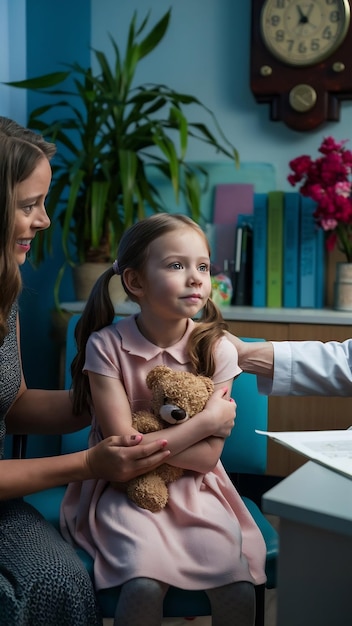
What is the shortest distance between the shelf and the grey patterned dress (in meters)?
1.24

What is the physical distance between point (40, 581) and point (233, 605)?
1.05ft

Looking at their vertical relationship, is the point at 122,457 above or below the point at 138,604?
above

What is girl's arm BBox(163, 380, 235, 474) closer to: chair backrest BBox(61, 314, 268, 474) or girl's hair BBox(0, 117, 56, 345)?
chair backrest BBox(61, 314, 268, 474)

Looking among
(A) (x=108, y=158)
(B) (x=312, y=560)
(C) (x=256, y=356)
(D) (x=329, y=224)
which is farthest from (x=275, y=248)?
(B) (x=312, y=560)

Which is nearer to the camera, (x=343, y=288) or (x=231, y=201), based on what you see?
(x=343, y=288)

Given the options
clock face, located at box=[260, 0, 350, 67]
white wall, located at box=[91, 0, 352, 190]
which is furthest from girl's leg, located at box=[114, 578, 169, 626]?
clock face, located at box=[260, 0, 350, 67]

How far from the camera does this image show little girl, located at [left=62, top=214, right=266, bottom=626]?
1245 mm

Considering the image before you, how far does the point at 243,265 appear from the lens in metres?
2.78

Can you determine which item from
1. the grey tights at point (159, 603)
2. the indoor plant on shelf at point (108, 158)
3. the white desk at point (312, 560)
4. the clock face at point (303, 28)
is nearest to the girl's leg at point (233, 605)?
the grey tights at point (159, 603)

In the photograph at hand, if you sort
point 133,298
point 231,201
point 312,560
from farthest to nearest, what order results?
1. point 231,201
2. point 133,298
3. point 312,560

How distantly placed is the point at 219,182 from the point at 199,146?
0.17 m

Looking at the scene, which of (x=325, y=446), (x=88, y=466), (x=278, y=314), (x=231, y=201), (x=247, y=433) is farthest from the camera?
(x=231, y=201)

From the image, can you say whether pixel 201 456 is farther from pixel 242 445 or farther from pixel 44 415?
pixel 44 415

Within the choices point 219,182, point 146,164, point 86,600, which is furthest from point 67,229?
point 86,600
